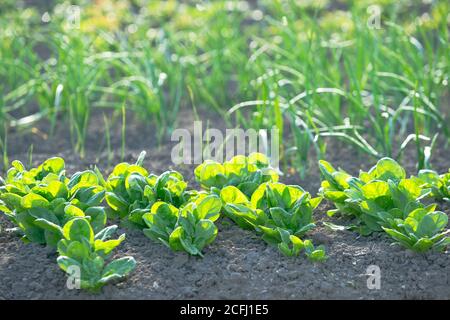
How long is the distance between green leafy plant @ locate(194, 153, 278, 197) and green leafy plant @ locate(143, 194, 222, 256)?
0.84 ft

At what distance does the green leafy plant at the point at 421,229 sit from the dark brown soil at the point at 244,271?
0.06 meters

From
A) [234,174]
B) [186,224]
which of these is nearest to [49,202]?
[186,224]

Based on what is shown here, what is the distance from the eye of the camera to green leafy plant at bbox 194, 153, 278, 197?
277 centimetres

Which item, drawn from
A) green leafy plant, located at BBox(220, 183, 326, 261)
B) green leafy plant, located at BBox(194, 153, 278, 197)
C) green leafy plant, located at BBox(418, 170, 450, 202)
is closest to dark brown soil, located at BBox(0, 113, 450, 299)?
green leafy plant, located at BBox(220, 183, 326, 261)

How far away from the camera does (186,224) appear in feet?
8.00

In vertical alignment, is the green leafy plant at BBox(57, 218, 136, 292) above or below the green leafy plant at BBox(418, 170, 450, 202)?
below

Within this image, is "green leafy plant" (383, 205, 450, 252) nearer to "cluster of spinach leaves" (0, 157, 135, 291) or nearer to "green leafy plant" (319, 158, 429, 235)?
"green leafy plant" (319, 158, 429, 235)

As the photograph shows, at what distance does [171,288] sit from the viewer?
2.32m

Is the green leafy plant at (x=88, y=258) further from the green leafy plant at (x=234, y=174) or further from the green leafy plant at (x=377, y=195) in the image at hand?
the green leafy plant at (x=377, y=195)

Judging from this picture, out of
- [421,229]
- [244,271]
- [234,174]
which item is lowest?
[244,271]

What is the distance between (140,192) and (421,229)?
38.8 inches

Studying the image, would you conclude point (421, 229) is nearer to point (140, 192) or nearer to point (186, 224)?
point (186, 224)

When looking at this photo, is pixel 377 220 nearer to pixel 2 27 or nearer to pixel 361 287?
pixel 361 287
